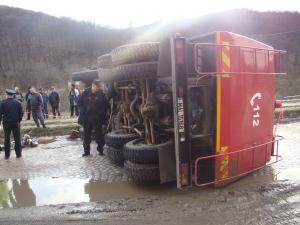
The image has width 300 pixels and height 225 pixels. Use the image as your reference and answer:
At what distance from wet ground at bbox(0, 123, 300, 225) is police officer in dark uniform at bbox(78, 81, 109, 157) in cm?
98

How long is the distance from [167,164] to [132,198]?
690 millimetres

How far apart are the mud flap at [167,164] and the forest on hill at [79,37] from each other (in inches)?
1499

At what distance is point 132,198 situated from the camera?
580 cm

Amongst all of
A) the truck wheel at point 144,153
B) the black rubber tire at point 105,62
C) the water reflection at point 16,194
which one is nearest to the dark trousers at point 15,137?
the water reflection at point 16,194

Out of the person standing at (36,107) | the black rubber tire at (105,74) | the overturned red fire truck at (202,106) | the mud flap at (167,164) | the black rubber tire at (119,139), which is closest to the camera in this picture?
the overturned red fire truck at (202,106)

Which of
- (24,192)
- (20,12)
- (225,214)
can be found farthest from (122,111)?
(20,12)

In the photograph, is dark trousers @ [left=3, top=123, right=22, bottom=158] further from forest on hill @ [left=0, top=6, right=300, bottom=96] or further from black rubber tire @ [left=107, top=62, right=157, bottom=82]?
forest on hill @ [left=0, top=6, right=300, bottom=96]

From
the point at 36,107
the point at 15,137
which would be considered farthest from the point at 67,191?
the point at 36,107

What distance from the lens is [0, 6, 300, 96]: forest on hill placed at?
47.0m

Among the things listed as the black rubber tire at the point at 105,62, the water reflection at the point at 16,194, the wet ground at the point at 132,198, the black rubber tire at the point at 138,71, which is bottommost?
the water reflection at the point at 16,194

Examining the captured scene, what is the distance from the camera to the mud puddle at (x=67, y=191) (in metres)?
6.04

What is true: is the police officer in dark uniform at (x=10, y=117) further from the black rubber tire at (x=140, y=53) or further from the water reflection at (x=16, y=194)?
the black rubber tire at (x=140, y=53)

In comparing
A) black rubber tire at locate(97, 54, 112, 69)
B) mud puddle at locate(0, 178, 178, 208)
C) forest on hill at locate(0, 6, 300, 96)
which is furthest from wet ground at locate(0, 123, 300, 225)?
forest on hill at locate(0, 6, 300, 96)

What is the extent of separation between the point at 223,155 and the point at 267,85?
165 cm
